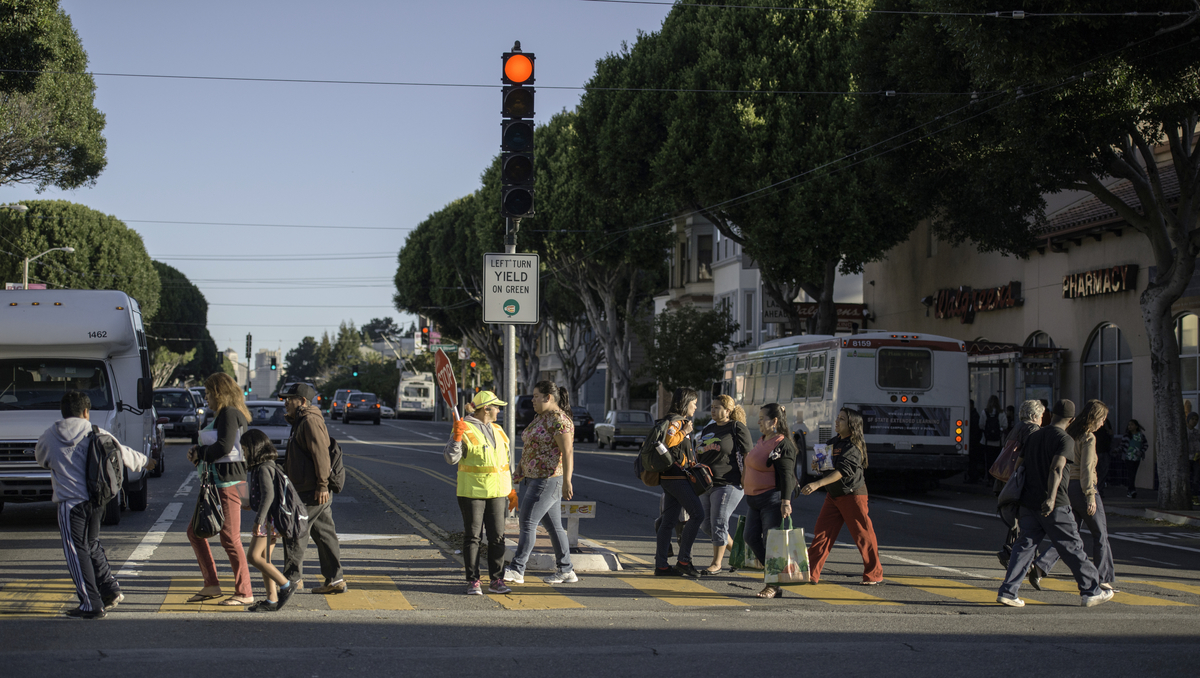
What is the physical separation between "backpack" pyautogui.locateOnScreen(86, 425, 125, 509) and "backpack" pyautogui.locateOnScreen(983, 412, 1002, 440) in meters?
18.8

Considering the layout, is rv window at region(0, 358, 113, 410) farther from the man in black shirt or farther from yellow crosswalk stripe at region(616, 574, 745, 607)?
the man in black shirt

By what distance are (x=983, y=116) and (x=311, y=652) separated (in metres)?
14.5

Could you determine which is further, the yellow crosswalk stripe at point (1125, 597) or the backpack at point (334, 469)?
the yellow crosswalk stripe at point (1125, 597)

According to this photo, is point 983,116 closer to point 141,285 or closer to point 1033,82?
point 1033,82

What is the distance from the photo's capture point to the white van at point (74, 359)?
46.0 feet

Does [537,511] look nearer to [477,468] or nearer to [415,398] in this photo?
[477,468]

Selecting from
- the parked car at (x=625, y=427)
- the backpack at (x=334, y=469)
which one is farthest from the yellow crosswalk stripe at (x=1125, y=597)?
the parked car at (x=625, y=427)

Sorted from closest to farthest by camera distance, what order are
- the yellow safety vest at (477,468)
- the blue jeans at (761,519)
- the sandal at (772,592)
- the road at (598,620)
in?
the road at (598,620), the yellow safety vest at (477,468), the sandal at (772,592), the blue jeans at (761,519)

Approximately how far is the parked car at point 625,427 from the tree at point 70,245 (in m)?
27.5

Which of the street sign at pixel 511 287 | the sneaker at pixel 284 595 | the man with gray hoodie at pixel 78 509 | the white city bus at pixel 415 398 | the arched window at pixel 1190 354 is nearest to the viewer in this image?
the man with gray hoodie at pixel 78 509

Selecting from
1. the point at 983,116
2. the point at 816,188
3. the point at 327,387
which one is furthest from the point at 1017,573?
the point at 327,387

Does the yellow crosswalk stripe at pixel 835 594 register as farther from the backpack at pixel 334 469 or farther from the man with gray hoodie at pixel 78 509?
the man with gray hoodie at pixel 78 509

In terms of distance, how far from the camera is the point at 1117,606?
9.55 m

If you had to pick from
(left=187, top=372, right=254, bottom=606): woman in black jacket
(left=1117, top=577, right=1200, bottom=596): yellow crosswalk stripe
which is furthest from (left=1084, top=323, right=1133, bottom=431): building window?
(left=187, top=372, right=254, bottom=606): woman in black jacket
